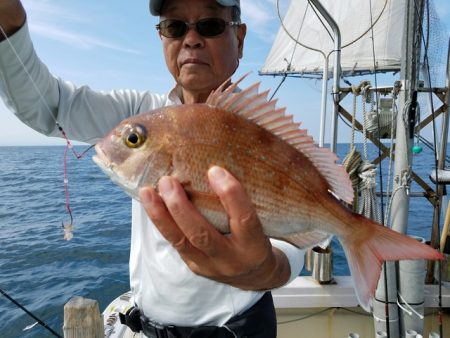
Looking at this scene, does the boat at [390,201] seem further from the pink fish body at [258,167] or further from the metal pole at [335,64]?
the pink fish body at [258,167]

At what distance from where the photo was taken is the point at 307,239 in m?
1.50

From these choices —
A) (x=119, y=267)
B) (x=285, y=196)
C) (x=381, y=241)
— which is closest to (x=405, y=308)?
(x=381, y=241)

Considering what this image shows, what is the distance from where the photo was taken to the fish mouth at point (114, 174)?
1.32 metres

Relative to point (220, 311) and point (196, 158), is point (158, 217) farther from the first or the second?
point (220, 311)

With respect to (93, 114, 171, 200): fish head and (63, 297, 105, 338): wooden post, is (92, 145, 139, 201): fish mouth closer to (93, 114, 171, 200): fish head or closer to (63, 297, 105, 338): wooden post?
(93, 114, 171, 200): fish head

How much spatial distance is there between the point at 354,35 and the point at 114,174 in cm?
1055

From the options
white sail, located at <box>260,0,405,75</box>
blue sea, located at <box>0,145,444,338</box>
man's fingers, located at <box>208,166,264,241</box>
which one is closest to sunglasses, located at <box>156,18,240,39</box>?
man's fingers, located at <box>208,166,264,241</box>

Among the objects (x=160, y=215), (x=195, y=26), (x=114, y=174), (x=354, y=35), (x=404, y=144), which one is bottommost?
(x=160, y=215)

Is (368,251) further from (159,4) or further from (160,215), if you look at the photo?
(159,4)

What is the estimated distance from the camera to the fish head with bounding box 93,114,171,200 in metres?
1.30

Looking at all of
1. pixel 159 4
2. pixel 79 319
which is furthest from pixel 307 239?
pixel 79 319

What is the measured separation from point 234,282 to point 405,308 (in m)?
3.18

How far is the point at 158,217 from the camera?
1279 mm

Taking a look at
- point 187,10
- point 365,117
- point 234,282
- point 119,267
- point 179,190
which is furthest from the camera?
point 119,267
